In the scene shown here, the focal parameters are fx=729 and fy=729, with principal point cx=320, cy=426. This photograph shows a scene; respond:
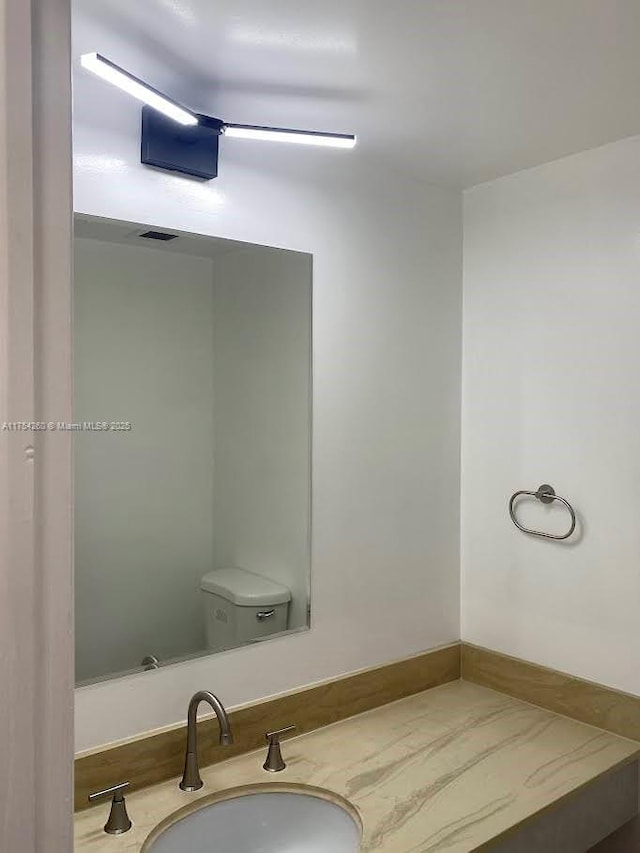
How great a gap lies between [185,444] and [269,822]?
2.75 ft

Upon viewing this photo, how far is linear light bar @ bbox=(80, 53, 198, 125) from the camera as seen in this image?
124 cm

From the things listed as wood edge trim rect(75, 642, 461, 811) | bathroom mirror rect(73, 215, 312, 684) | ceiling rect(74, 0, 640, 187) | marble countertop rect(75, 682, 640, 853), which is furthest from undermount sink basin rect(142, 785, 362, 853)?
ceiling rect(74, 0, 640, 187)

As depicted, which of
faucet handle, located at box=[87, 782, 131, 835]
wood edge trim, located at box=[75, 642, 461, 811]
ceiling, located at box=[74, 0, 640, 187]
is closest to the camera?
ceiling, located at box=[74, 0, 640, 187]

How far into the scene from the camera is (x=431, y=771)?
5.35ft

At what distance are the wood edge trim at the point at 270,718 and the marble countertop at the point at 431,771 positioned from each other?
0.03m

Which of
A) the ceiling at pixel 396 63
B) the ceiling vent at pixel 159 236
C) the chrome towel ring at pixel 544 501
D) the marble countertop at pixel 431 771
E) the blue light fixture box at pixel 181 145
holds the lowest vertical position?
the marble countertop at pixel 431 771

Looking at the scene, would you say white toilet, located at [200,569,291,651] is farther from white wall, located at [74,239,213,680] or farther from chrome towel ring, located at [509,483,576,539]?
chrome towel ring, located at [509,483,576,539]

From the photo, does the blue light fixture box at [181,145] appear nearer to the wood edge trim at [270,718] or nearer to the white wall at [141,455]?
the white wall at [141,455]

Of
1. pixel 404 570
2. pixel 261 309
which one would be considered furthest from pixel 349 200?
pixel 404 570

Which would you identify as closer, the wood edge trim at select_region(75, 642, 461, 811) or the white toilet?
the wood edge trim at select_region(75, 642, 461, 811)

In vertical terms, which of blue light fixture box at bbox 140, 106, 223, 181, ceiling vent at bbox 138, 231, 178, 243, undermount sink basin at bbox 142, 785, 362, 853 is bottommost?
undermount sink basin at bbox 142, 785, 362, 853

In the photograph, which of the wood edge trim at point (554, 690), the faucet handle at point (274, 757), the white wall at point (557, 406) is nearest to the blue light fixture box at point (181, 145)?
the white wall at point (557, 406)

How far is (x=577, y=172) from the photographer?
A: 1.90 m

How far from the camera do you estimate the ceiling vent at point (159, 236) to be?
5.15 ft
